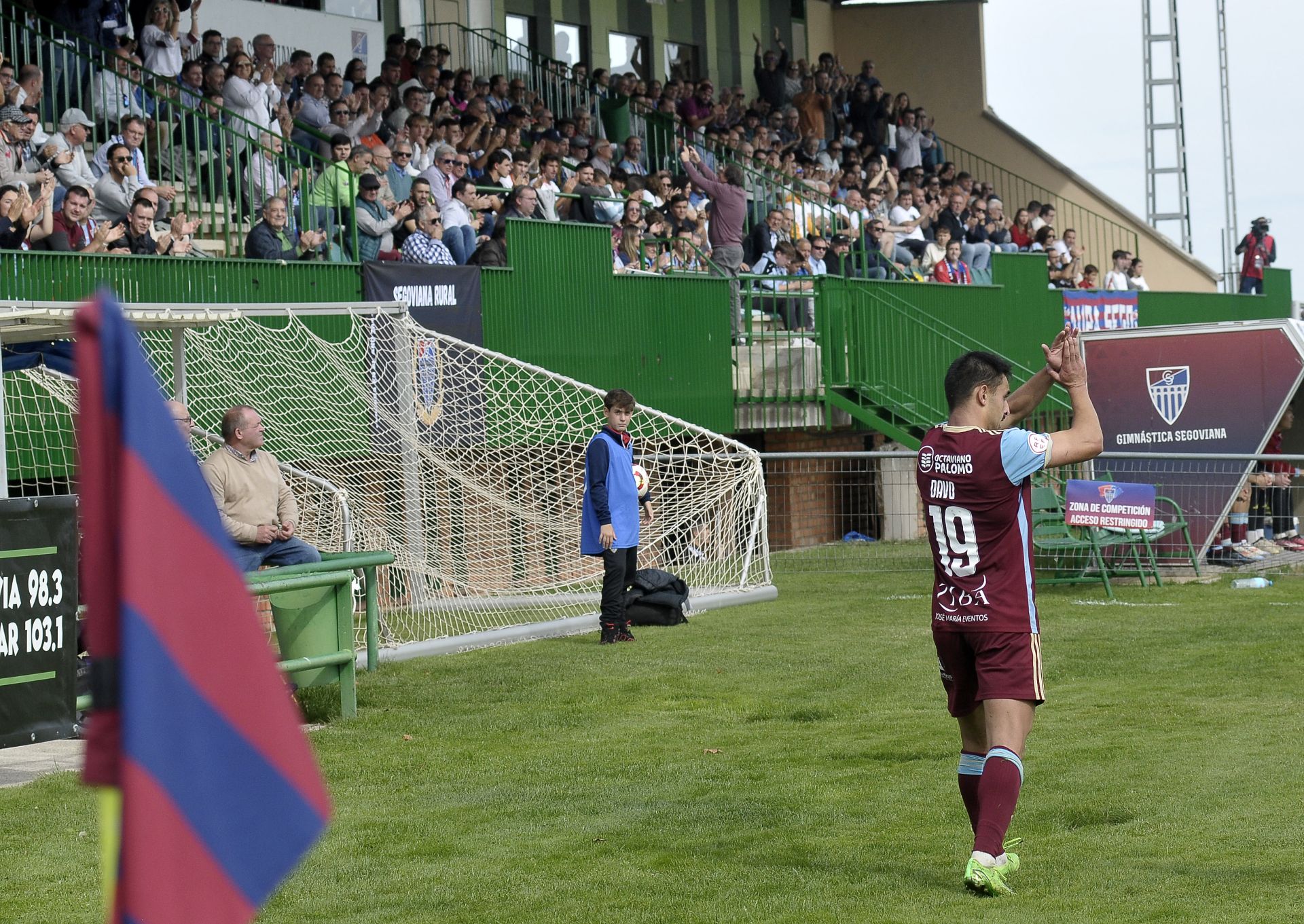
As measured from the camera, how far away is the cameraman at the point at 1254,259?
A: 1328 inches

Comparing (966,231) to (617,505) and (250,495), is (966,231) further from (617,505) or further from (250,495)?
(250,495)

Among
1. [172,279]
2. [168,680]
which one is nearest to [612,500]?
[172,279]

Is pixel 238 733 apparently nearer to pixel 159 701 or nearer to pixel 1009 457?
pixel 159 701

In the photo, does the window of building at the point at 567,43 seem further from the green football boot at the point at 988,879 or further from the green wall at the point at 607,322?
the green football boot at the point at 988,879

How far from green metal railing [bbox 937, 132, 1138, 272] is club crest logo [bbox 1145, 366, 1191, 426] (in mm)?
17980

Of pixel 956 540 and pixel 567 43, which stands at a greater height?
pixel 567 43

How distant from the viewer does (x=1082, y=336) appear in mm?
17312

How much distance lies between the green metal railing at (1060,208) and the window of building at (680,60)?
19.3 feet

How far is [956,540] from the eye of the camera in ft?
20.4

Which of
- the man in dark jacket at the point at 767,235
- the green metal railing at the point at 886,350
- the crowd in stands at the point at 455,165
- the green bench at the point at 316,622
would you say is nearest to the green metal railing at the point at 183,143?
the crowd in stands at the point at 455,165

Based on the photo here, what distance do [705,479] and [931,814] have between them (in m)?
8.74

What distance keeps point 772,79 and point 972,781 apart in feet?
84.4

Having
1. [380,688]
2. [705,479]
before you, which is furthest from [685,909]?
[705,479]

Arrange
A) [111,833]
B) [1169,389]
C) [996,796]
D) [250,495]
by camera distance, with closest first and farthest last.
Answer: [111,833]
[996,796]
[250,495]
[1169,389]
